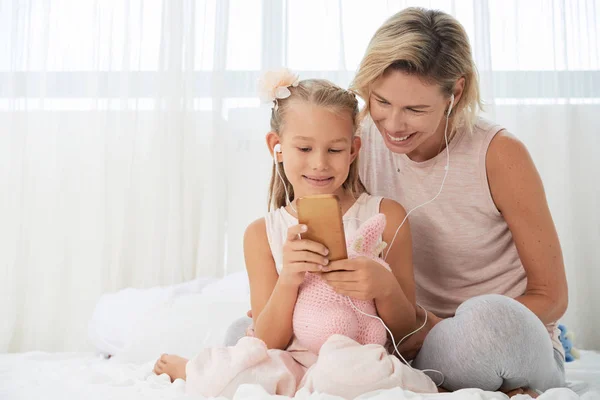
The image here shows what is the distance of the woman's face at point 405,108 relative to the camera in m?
1.50

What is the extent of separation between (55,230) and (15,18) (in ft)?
3.31

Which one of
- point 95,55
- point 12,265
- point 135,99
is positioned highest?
point 95,55

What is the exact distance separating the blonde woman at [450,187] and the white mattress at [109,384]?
0.19m

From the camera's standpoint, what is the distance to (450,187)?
163cm

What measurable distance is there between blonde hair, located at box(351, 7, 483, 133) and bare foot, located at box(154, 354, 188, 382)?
0.71 metres

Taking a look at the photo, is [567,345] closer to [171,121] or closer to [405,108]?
[405,108]

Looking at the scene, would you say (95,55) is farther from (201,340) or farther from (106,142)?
(201,340)

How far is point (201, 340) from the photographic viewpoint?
6.79 ft

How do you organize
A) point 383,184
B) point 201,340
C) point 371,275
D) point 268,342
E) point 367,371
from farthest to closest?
point 201,340
point 383,184
point 268,342
point 371,275
point 367,371

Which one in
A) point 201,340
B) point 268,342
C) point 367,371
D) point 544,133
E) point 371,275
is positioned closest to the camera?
point 367,371

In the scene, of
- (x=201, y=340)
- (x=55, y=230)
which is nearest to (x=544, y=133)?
(x=201, y=340)

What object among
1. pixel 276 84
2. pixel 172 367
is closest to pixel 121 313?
pixel 172 367

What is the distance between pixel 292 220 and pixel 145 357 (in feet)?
2.67

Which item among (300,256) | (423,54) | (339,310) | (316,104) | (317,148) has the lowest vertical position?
(339,310)
